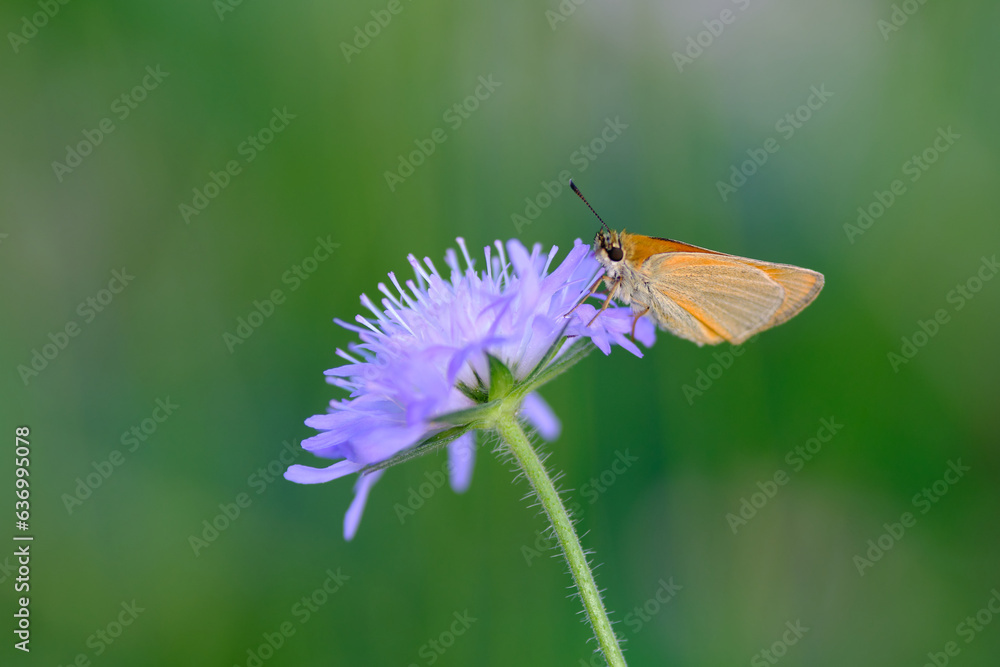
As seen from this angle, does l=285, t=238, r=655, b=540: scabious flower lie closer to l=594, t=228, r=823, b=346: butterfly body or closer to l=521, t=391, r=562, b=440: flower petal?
l=521, t=391, r=562, b=440: flower petal

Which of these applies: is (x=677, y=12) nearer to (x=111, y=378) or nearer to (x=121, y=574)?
(x=111, y=378)

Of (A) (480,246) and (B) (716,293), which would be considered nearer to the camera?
(B) (716,293)

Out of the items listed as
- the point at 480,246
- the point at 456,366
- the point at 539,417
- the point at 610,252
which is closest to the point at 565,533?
the point at 539,417

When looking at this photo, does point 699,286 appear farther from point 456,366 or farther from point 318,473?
point 318,473

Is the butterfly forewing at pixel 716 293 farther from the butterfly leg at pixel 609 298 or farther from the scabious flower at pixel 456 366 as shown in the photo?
the scabious flower at pixel 456 366

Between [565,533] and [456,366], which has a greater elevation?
[456,366]

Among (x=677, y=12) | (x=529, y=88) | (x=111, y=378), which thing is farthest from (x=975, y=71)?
(x=111, y=378)
